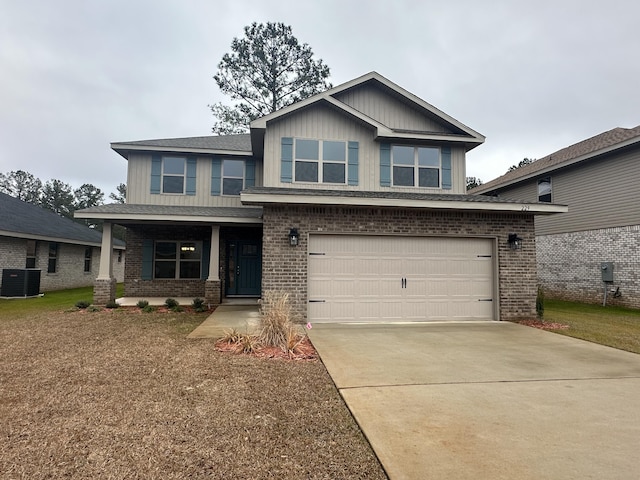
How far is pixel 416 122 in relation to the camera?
11531 millimetres

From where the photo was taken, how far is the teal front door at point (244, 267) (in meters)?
13.6

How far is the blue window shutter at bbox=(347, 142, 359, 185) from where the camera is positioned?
35.2 feet

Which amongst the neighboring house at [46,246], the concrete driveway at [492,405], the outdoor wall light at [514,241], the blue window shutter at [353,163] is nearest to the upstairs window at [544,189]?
the outdoor wall light at [514,241]

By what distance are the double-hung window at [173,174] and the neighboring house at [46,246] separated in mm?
3836

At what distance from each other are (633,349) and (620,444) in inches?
182

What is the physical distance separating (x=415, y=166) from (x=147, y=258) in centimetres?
1049

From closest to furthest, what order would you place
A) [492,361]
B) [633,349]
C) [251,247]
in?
[492,361] → [633,349] → [251,247]

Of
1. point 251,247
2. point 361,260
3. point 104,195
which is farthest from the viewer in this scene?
point 104,195

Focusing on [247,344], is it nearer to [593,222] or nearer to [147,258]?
→ [147,258]

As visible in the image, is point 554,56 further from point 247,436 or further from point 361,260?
point 247,436

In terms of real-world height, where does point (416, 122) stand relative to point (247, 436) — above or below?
above

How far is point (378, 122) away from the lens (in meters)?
10.7

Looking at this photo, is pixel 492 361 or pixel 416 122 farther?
pixel 416 122

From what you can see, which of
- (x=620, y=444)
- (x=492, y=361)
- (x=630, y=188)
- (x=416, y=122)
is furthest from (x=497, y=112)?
(x=620, y=444)
